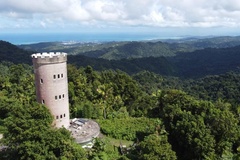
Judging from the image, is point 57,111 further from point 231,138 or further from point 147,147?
point 231,138

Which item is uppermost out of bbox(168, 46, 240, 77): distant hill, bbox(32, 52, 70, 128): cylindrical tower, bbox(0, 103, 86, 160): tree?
bbox(32, 52, 70, 128): cylindrical tower

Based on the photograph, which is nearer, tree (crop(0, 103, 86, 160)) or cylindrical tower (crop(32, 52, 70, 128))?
tree (crop(0, 103, 86, 160))

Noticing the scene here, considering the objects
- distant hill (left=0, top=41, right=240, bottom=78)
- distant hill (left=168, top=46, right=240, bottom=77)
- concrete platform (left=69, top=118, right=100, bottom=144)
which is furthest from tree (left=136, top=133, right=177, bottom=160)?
distant hill (left=168, top=46, right=240, bottom=77)

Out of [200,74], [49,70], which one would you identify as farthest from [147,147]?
[200,74]

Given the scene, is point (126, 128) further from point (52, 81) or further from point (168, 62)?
point (168, 62)

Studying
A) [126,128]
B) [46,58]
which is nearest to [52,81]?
[46,58]

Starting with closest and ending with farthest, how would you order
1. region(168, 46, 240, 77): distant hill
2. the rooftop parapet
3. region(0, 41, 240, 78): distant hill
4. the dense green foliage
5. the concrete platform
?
the rooftop parapet
the concrete platform
the dense green foliage
region(0, 41, 240, 78): distant hill
region(168, 46, 240, 77): distant hill

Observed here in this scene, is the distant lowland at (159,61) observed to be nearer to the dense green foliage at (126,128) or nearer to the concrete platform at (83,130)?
the dense green foliage at (126,128)

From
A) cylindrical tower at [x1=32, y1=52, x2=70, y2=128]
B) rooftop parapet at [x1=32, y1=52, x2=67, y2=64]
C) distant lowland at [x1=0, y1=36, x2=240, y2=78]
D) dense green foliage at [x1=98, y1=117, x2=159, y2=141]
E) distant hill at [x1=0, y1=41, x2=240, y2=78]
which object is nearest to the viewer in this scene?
rooftop parapet at [x1=32, y1=52, x2=67, y2=64]

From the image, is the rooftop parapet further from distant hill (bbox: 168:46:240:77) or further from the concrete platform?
distant hill (bbox: 168:46:240:77)
